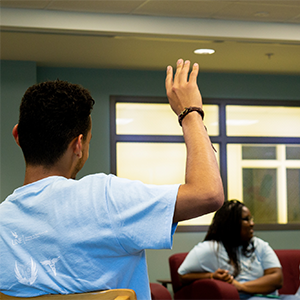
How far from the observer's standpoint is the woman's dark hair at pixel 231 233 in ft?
12.5

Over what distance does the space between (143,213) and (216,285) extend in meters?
2.93

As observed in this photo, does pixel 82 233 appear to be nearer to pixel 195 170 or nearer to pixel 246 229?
pixel 195 170

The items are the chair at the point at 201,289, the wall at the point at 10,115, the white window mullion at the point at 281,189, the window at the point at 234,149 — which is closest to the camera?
the chair at the point at 201,289

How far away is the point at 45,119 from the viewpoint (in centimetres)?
90

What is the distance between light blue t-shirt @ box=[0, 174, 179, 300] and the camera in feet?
2.63

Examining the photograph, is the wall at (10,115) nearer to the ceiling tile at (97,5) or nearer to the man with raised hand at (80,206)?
the ceiling tile at (97,5)

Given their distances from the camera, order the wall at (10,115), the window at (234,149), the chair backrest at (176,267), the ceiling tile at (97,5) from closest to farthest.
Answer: the ceiling tile at (97,5), the chair backrest at (176,267), the wall at (10,115), the window at (234,149)

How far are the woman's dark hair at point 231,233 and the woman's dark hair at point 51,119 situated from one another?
10.3 feet

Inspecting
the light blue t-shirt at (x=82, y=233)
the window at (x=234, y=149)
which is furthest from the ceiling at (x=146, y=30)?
the light blue t-shirt at (x=82, y=233)

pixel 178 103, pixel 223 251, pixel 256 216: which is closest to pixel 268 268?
pixel 223 251

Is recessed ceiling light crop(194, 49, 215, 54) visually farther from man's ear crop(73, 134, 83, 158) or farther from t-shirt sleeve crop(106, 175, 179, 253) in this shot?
t-shirt sleeve crop(106, 175, 179, 253)

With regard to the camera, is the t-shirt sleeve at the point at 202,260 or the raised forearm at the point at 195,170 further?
the t-shirt sleeve at the point at 202,260

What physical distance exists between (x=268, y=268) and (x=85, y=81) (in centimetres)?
286

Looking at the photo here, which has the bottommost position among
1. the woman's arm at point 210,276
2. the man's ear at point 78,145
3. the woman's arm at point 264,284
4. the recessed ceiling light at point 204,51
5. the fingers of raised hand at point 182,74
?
the woman's arm at point 264,284
